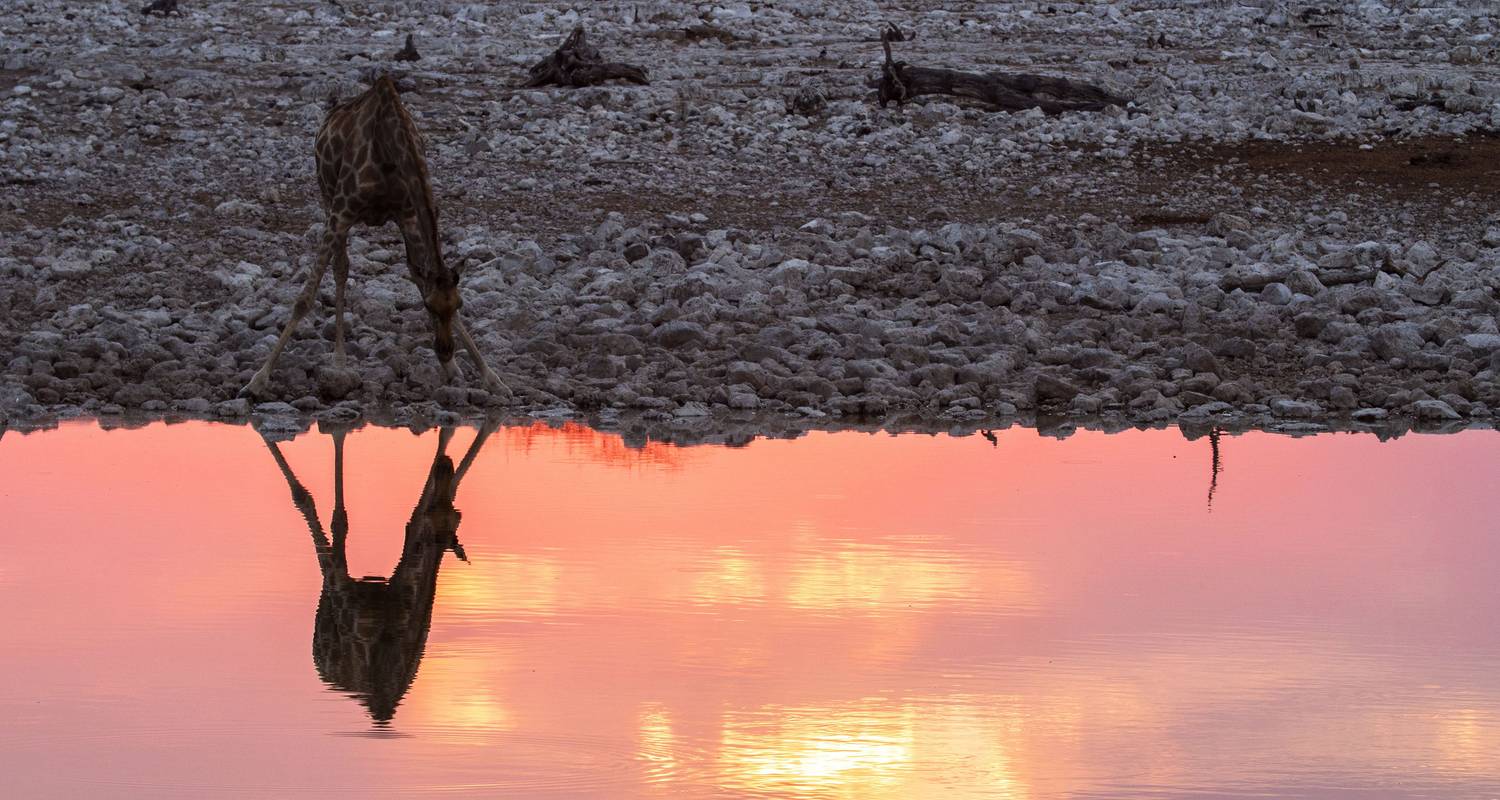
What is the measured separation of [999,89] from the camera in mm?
20906

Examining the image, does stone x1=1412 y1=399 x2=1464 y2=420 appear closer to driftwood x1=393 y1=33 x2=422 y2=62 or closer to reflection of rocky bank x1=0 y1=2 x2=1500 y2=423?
reflection of rocky bank x1=0 y1=2 x2=1500 y2=423

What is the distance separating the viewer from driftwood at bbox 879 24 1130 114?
20781 mm

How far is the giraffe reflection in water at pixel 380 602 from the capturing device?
6.45m

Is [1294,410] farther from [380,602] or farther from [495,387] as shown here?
[380,602]

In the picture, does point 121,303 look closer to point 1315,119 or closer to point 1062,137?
point 1062,137

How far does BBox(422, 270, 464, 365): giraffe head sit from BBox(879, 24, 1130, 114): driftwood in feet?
33.6

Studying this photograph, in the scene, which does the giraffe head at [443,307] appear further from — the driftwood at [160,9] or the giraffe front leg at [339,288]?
the driftwood at [160,9]

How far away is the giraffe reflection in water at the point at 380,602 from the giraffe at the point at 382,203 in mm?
1715

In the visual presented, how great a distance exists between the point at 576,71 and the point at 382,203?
34.3 feet

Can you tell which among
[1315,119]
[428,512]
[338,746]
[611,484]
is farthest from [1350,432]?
[1315,119]

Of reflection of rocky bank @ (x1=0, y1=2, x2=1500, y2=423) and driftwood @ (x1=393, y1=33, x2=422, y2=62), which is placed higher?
driftwood @ (x1=393, y1=33, x2=422, y2=62)

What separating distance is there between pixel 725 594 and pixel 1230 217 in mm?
9490

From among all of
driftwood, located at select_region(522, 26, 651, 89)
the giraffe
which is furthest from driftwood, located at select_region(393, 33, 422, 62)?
the giraffe

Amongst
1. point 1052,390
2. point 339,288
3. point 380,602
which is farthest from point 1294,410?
point 380,602
